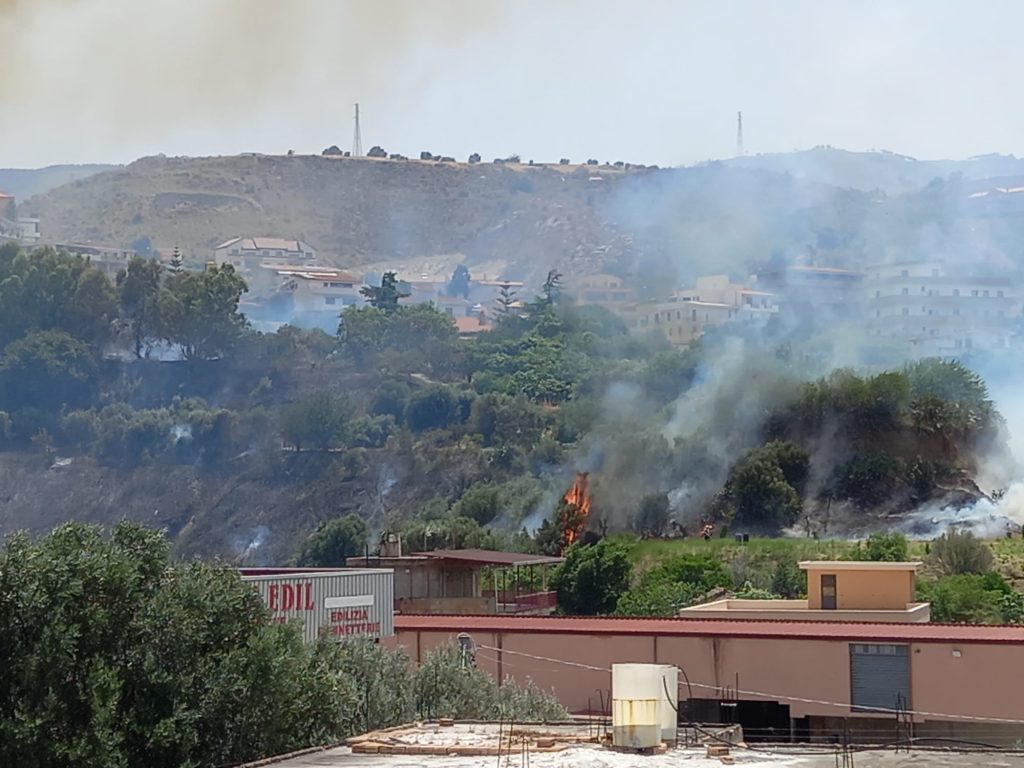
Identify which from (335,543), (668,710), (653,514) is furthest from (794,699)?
(335,543)

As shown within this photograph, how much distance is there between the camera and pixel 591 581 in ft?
246

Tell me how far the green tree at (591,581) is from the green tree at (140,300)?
311 ft

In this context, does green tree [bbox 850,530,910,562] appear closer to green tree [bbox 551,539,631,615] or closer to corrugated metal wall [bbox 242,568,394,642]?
green tree [bbox 551,539,631,615]

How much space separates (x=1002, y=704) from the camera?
3912 cm

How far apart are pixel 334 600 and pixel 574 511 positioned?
6163 cm

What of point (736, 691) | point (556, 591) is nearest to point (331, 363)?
point (556, 591)

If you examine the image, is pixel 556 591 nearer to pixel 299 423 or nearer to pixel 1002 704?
pixel 1002 704

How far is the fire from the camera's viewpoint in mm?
99062

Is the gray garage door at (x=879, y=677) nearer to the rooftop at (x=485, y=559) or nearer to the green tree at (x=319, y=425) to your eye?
the rooftop at (x=485, y=559)

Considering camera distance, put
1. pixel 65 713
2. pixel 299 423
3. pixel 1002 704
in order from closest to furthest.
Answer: pixel 65 713 < pixel 1002 704 < pixel 299 423

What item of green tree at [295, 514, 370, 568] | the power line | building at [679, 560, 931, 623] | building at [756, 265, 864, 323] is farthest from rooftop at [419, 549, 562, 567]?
building at [756, 265, 864, 323]

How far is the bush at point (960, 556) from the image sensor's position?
7469 cm

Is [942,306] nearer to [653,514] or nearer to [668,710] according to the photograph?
[653,514]

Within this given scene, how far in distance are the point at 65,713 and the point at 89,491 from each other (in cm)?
12019
